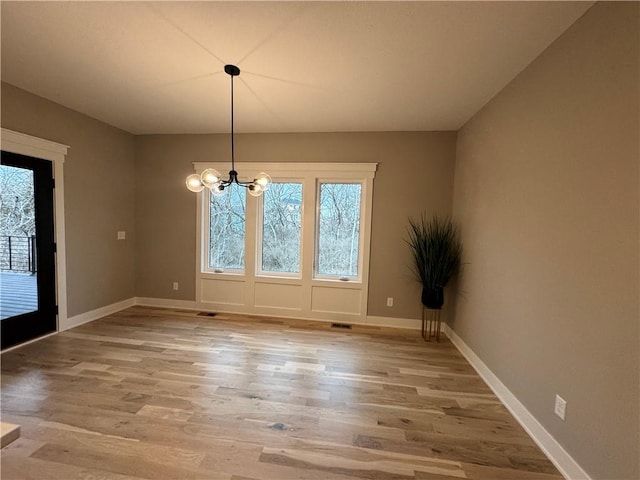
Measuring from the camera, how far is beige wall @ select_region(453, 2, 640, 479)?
4.37 feet

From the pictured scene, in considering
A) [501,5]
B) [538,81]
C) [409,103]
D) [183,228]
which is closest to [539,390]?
[538,81]

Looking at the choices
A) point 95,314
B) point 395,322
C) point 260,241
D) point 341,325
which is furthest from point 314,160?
point 95,314

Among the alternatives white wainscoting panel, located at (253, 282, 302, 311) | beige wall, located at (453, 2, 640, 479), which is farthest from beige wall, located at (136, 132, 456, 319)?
beige wall, located at (453, 2, 640, 479)

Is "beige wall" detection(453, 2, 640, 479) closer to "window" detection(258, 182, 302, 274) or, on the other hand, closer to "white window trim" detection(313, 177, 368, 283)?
"white window trim" detection(313, 177, 368, 283)

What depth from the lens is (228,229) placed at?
432 centimetres

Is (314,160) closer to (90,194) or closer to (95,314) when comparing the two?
(90,194)

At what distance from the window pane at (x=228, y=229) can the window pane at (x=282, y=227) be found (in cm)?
37

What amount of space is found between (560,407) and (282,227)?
3.45 m

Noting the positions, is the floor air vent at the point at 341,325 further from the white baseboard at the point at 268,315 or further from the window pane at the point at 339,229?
the window pane at the point at 339,229

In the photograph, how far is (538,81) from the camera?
6.70 feet

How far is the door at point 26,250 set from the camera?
9.35ft

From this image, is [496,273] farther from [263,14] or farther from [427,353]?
[263,14]

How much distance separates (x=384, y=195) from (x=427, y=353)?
2.07 m

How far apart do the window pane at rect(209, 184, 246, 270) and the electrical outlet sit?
149 inches
